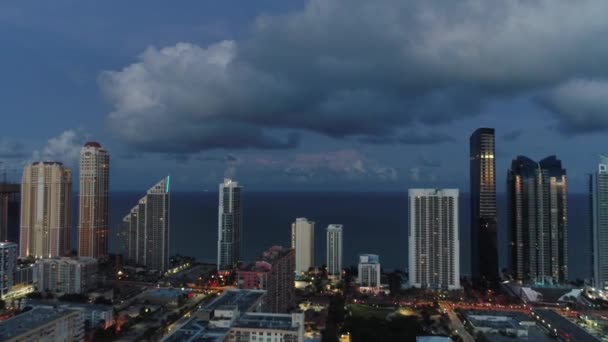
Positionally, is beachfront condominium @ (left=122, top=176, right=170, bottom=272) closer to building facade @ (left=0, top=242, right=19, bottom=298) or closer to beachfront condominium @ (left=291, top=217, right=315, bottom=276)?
building facade @ (left=0, top=242, right=19, bottom=298)

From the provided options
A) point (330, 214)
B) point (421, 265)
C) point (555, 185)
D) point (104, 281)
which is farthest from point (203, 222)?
point (555, 185)

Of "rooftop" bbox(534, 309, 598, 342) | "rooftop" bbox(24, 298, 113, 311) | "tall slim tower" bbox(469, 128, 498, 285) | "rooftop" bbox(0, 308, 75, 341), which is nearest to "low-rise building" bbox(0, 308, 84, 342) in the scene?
"rooftop" bbox(0, 308, 75, 341)

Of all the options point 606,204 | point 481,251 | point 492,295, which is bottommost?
point 492,295

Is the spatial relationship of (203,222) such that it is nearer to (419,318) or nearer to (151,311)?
(151,311)

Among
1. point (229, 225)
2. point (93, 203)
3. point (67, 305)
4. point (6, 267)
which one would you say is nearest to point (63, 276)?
point (6, 267)

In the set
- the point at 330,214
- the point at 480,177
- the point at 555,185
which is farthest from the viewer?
the point at 330,214

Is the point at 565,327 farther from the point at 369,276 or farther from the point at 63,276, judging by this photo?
the point at 63,276

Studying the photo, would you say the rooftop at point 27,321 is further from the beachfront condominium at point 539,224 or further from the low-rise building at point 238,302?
the beachfront condominium at point 539,224
